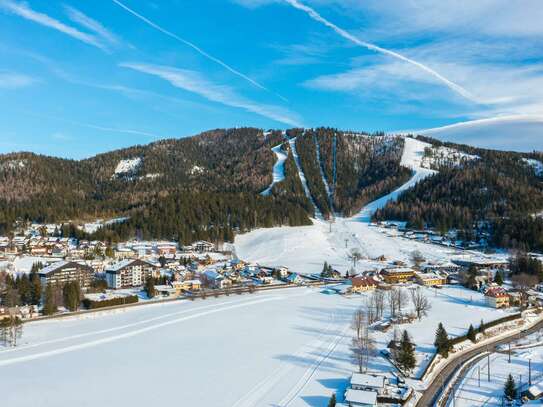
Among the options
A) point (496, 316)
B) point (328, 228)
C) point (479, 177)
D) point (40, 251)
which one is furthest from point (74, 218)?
point (479, 177)

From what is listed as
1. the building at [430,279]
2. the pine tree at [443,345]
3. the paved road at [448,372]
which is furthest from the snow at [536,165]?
the pine tree at [443,345]

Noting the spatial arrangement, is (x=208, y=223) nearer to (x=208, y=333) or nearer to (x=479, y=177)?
(x=208, y=333)

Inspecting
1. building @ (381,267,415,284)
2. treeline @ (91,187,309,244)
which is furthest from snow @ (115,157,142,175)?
building @ (381,267,415,284)

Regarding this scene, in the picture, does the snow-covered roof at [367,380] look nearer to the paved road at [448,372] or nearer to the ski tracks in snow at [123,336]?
the paved road at [448,372]

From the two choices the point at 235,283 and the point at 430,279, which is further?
the point at 430,279

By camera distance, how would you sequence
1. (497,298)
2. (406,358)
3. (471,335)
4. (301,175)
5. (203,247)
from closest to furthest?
(406,358) → (471,335) → (497,298) → (203,247) → (301,175)

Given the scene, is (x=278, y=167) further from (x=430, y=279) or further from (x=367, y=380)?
(x=367, y=380)

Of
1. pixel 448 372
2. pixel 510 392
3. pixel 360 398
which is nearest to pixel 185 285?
pixel 448 372

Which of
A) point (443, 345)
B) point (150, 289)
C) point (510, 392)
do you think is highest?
point (150, 289)
